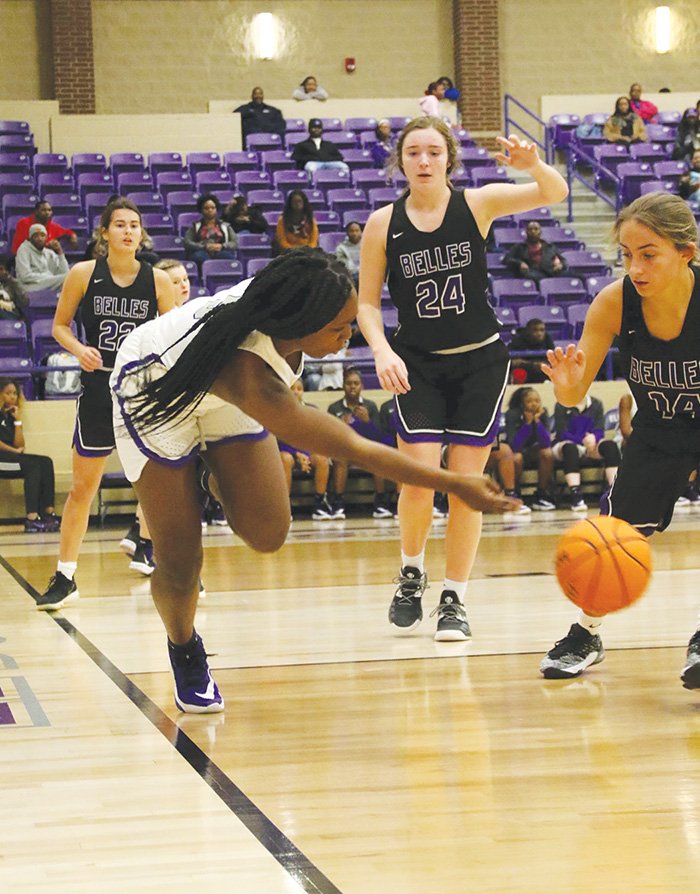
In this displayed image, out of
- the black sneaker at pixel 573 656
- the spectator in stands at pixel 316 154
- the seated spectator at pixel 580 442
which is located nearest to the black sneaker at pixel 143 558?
the black sneaker at pixel 573 656

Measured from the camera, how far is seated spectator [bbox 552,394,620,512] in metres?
11.2

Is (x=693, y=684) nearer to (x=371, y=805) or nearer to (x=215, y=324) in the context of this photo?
(x=371, y=805)

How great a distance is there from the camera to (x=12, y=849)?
8.34ft

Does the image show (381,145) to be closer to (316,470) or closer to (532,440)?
(532,440)

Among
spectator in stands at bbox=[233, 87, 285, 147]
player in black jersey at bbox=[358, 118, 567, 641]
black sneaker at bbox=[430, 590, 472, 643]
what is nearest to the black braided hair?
player in black jersey at bbox=[358, 118, 567, 641]

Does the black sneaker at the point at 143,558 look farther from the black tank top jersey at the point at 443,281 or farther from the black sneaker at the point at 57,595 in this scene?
the black tank top jersey at the point at 443,281

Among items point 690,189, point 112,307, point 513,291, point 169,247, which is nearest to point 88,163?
point 169,247

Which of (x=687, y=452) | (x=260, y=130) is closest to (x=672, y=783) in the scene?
(x=687, y=452)

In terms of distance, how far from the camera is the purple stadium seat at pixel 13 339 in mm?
11555

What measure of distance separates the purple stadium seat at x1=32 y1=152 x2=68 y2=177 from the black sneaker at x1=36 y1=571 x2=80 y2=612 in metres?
9.63

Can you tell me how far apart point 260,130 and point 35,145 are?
107 inches

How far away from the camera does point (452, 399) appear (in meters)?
4.95

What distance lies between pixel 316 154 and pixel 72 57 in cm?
427

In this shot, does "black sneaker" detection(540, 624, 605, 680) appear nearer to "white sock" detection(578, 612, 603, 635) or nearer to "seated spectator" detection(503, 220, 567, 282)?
"white sock" detection(578, 612, 603, 635)
